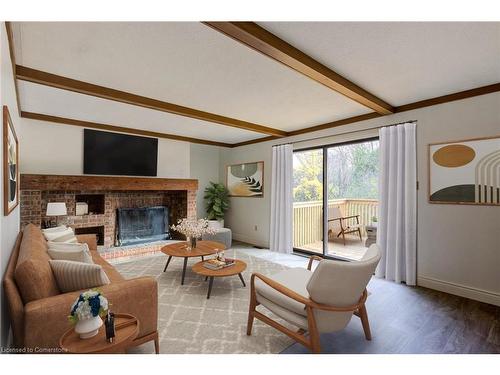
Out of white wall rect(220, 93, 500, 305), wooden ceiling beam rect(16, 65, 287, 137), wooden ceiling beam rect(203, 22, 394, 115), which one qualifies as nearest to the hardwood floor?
white wall rect(220, 93, 500, 305)

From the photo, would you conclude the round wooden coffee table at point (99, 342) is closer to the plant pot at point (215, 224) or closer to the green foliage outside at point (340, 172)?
the green foliage outside at point (340, 172)

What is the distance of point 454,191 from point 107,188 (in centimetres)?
514

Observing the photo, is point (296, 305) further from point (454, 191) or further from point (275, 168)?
point (275, 168)

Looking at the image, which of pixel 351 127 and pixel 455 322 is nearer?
pixel 455 322

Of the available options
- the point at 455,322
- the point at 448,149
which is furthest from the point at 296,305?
the point at 448,149

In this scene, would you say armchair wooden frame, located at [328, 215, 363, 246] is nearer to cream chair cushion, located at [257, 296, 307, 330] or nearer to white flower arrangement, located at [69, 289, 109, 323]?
cream chair cushion, located at [257, 296, 307, 330]

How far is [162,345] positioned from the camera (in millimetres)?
2045

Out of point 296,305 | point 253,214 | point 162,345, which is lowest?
point 162,345

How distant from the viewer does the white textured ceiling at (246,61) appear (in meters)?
1.78

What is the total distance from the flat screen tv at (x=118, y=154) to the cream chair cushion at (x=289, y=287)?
370cm

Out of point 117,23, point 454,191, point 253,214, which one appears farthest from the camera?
point 253,214

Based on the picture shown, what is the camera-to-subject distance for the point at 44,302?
151 centimetres

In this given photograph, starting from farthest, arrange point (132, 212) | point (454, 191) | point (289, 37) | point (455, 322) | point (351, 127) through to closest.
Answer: point (132, 212) < point (351, 127) < point (454, 191) < point (455, 322) < point (289, 37)

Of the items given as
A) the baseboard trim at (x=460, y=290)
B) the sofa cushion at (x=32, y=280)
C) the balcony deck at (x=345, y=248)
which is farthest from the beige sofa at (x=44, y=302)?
the balcony deck at (x=345, y=248)
